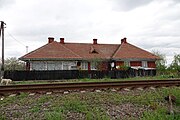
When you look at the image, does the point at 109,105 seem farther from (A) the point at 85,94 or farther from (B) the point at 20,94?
(B) the point at 20,94

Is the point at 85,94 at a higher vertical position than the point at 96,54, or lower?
lower

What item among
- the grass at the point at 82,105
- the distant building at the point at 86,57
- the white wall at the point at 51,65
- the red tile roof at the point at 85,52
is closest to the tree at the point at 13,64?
the distant building at the point at 86,57

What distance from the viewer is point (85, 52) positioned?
134 feet

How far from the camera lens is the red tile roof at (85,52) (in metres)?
34.7

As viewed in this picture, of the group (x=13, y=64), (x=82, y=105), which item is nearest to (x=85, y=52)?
(x=13, y=64)

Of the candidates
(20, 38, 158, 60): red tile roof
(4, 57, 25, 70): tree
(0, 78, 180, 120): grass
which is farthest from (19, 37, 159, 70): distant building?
(0, 78, 180, 120): grass

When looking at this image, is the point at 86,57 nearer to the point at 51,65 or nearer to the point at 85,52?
the point at 85,52

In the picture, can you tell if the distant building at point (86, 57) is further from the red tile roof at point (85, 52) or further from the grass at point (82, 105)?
the grass at point (82, 105)

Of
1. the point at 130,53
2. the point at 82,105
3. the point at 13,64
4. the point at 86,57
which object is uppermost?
the point at 130,53

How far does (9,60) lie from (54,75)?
26652 millimetres

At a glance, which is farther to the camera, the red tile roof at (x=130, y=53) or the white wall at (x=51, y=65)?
the red tile roof at (x=130, y=53)

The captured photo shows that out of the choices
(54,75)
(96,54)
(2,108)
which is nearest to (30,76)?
(54,75)

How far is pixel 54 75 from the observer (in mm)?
27484

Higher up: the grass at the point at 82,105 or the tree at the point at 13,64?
the tree at the point at 13,64
